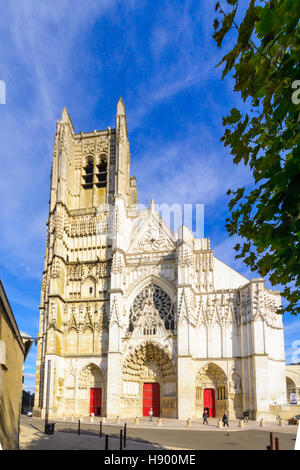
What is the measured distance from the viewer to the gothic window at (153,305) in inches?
1105

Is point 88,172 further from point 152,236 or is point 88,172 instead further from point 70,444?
point 70,444

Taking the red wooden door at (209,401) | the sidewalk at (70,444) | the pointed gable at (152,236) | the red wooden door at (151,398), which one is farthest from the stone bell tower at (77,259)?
the sidewalk at (70,444)

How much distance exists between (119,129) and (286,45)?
105 feet

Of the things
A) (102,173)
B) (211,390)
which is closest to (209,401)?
(211,390)

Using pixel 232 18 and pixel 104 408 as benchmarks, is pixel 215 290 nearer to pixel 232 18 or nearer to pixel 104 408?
pixel 104 408

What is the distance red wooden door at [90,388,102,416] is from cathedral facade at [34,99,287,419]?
71 millimetres

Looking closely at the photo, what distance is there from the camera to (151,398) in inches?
1092

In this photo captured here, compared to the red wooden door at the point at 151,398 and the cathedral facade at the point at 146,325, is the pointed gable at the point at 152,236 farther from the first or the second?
the red wooden door at the point at 151,398

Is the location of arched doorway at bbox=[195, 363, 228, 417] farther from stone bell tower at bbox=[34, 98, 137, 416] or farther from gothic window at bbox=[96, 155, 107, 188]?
gothic window at bbox=[96, 155, 107, 188]

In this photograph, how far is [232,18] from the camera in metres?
3.42

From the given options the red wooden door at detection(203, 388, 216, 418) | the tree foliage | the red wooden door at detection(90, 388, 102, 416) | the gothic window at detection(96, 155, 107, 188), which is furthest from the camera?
the gothic window at detection(96, 155, 107, 188)

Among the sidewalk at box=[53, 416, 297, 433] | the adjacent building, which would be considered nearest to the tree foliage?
the adjacent building

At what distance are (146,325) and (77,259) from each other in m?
7.40

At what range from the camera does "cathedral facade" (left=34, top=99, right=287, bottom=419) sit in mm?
25703
